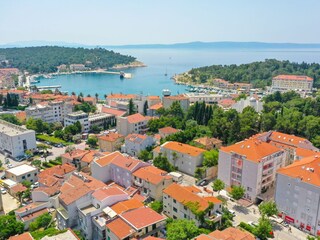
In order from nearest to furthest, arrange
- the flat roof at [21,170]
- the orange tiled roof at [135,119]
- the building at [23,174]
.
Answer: the building at [23,174], the flat roof at [21,170], the orange tiled roof at [135,119]

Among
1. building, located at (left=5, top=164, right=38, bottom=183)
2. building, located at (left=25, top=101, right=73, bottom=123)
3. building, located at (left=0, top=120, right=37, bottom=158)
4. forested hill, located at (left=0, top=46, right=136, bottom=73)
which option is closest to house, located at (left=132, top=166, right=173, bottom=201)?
building, located at (left=5, top=164, right=38, bottom=183)

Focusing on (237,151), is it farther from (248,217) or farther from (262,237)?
(262,237)

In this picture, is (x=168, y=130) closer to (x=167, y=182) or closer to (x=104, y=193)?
(x=167, y=182)

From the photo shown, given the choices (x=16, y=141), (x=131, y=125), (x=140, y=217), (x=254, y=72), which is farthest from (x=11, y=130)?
(x=254, y=72)

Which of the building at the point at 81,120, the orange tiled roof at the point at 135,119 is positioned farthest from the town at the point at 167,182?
the building at the point at 81,120

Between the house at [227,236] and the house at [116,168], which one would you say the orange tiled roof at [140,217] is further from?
the house at [116,168]

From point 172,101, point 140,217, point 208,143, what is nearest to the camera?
point 140,217
